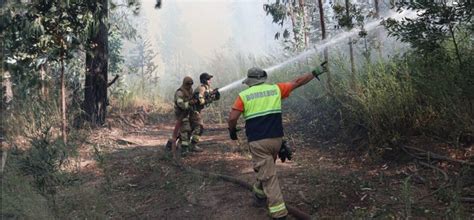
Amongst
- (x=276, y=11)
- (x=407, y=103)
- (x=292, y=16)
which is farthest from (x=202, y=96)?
(x=292, y=16)

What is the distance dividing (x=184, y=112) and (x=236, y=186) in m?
2.40

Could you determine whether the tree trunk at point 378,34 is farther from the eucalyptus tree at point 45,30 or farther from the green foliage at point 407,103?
the eucalyptus tree at point 45,30

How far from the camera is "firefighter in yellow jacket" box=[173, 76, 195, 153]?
7414 mm

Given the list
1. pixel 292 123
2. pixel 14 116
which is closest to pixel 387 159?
pixel 292 123

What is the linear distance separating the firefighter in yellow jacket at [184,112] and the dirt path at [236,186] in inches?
12.3

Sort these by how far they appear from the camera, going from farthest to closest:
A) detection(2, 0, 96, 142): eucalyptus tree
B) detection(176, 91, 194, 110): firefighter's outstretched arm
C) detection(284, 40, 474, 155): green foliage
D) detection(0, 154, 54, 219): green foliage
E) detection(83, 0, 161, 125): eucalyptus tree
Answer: detection(83, 0, 161, 125): eucalyptus tree, detection(176, 91, 194, 110): firefighter's outstretched arm, detection(2, 0, 96, 142): eucalyptus tree, detection(284, 40, 474, 155): green foliage, detection(0, 154, 54, 219): green foliage

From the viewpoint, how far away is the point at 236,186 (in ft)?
→ 18.2

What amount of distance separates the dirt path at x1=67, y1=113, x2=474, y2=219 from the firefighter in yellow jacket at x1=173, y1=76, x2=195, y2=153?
0.31 m

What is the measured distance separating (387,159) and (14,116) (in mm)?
5632

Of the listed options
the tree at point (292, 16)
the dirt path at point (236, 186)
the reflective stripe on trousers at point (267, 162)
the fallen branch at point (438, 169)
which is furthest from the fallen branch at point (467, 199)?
the tree at point (292, 16)

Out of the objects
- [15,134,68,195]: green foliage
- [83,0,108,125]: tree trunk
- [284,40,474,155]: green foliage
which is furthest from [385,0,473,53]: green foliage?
[83,0,108,125]: tree trunk

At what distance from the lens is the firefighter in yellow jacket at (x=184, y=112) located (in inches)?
292

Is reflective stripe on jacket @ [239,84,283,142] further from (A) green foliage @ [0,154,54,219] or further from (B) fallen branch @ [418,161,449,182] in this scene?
(A) green foliage @ [0,154,54,219]

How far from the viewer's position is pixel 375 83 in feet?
20.3
